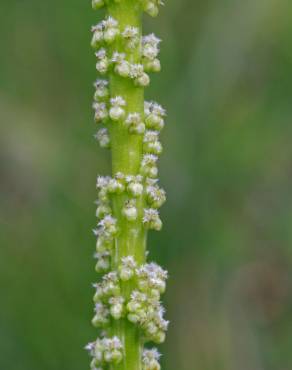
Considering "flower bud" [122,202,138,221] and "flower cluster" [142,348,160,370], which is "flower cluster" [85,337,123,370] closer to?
"flower cluster" [142,348,160,370]

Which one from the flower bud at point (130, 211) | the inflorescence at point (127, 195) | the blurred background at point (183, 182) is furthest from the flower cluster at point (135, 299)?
the blurred background at point (183, 182)

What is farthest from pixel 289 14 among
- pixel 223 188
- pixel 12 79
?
pixel 12 79

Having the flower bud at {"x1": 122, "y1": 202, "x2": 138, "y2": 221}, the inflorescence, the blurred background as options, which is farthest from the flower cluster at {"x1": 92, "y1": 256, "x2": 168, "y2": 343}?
the blurred background

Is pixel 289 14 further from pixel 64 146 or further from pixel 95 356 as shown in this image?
pixel 95 356

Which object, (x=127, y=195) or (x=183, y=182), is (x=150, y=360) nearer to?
(x=127, y=195)

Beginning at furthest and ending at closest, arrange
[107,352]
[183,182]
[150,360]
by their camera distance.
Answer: [183,182] < [150,360] < [107,352]

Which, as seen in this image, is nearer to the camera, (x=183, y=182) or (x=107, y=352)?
(x=107, y=352)

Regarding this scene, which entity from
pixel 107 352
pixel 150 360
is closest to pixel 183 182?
pixel 150 360
